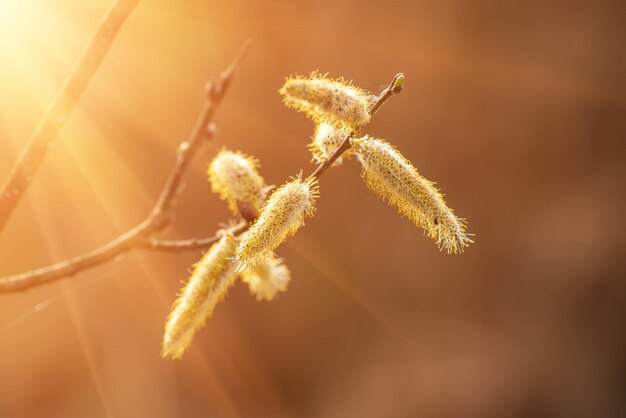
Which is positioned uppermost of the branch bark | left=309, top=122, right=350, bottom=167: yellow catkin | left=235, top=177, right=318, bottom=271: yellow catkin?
left=309, top=122, right=350, bottom=167: yellow catkin

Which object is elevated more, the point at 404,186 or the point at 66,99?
the point at 404,186

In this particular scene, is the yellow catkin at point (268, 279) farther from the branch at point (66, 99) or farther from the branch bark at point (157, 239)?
the branch at point (66, 99)

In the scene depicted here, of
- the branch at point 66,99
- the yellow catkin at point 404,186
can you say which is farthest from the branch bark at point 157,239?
the yellow catkin at point 404,186

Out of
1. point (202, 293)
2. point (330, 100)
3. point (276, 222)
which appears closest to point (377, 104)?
point (330, 100)

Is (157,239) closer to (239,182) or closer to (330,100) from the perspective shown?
(239,182)

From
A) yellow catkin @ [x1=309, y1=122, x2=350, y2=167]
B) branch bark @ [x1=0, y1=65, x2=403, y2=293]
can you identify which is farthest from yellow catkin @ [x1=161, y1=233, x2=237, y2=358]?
yellow catkin @ [x1=309, y1=122, x2=350, y2=167]

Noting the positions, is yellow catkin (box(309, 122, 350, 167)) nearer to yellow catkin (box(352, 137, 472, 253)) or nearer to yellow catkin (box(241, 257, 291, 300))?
yellow catkin (box(352, 137, 472, 253))

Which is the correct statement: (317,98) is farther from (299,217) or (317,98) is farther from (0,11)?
(0,11)
